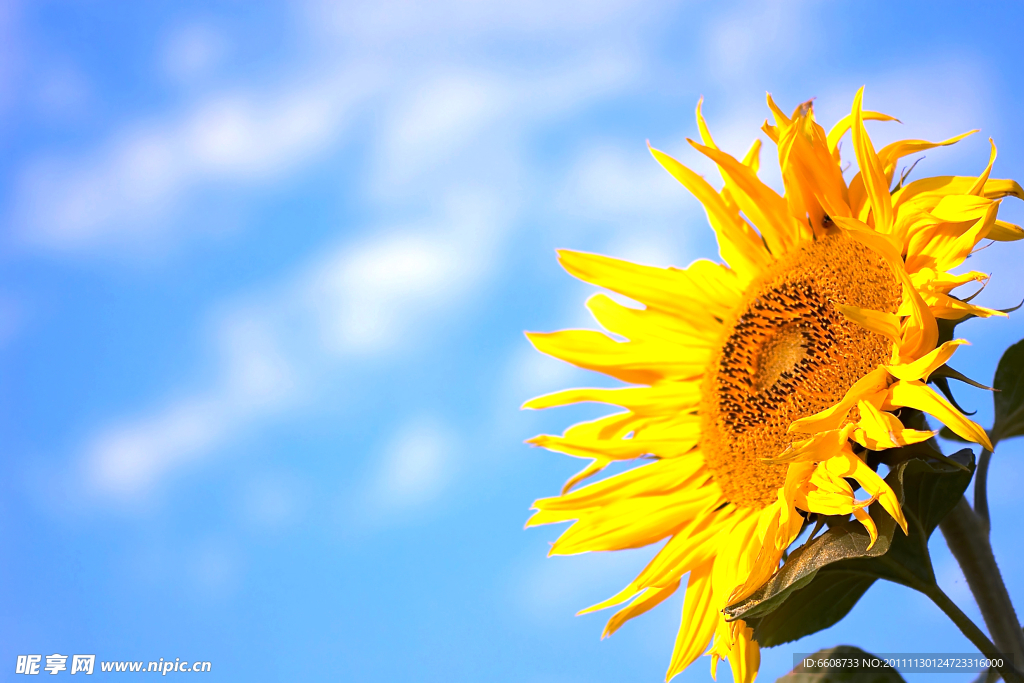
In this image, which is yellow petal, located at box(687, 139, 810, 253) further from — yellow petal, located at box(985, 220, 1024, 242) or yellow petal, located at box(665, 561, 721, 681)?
yellow petal, located at box(665, 561, 721, 681)

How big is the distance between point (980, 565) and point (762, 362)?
689 mm

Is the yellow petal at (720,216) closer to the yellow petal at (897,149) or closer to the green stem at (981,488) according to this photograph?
the yellow petal at (897,149)

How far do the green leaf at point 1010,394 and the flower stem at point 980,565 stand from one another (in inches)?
10.6

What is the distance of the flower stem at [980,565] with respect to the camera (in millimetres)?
1908

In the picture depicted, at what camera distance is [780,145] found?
200 centimetres

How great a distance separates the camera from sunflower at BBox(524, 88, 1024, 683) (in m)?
1.72

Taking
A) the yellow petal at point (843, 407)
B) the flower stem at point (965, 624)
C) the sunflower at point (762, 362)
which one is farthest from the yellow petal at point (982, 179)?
the flower stem at point (965, 624)

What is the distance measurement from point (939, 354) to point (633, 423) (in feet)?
3.08

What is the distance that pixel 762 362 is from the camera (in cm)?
230

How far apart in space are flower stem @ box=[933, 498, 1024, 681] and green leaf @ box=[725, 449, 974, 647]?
0.58 feet

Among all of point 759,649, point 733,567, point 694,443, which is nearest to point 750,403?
point 694,443

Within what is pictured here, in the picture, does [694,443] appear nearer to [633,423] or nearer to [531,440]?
[633,423]

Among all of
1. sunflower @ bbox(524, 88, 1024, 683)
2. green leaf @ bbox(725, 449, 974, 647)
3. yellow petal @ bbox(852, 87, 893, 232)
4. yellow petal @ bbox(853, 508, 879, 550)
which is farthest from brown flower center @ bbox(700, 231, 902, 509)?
yellow petal @ bbox(853, 508, 879, 550)

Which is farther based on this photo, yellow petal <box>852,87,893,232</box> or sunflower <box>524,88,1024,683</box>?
yellow petal <box>852,87,893,232</box>
